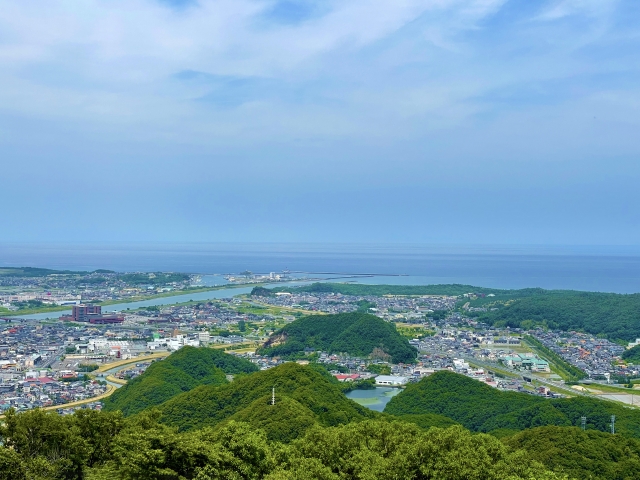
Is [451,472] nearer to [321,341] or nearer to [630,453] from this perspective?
[630,453]

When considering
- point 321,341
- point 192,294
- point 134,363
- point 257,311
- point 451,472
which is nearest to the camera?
point 451,472

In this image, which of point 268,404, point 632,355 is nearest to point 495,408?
point 268,404

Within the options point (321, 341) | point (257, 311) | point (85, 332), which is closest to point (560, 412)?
point (321, 341)

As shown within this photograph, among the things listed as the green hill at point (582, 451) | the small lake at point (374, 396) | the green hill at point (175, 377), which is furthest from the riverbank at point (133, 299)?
the green hill at point (582, 451)

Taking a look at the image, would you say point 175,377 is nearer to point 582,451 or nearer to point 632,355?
point 582,451

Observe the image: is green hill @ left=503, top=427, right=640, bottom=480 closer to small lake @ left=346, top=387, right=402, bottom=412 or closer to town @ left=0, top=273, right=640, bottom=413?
small lake @ left=346, top=387, right=402, bottom=412

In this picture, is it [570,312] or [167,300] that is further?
[167,300]

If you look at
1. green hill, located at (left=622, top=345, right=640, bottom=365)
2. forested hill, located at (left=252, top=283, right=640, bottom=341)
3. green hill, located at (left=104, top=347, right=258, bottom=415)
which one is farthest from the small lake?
forested hill, located at (left=252, top=283, right=640, bottom=341)

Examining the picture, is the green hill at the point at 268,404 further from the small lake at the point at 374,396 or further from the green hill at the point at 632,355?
the green hill at the point at 632,355
